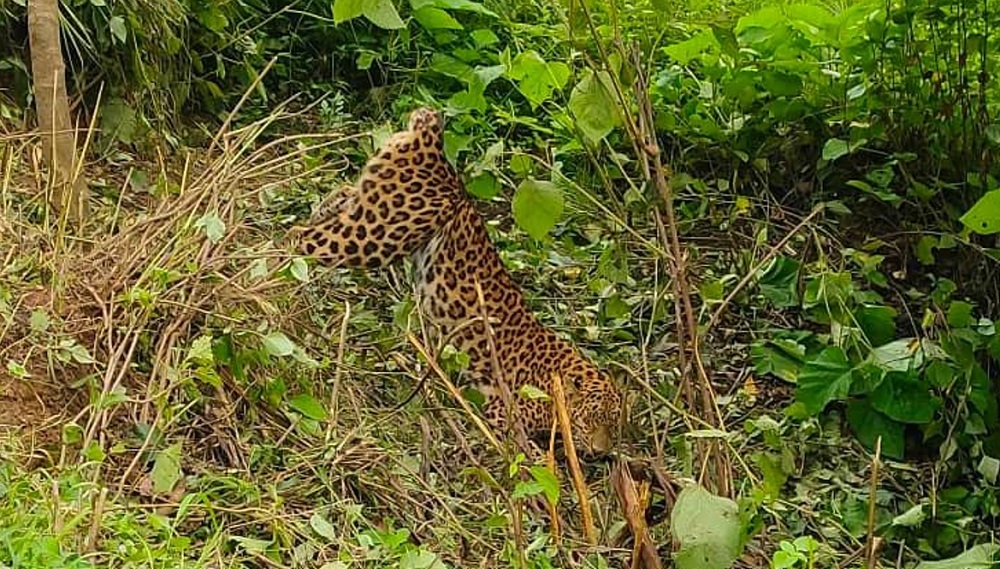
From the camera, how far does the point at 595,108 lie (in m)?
2.64

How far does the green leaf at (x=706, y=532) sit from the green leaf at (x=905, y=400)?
6.52ft

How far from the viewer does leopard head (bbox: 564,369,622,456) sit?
451 centimetres

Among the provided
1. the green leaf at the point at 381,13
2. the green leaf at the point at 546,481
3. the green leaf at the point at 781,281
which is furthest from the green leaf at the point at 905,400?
the green leaf at the point at 381,13

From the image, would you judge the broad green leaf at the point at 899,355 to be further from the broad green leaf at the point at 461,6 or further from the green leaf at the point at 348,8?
the broad green leaf at the point at 461,6

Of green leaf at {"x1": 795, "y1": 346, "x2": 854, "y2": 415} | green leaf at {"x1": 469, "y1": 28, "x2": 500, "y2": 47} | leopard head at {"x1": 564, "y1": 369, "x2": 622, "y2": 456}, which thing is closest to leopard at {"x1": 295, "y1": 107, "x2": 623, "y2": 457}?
leopard head at {"x1": 564, "y1": 369, "x2": 622, "y2": 456}

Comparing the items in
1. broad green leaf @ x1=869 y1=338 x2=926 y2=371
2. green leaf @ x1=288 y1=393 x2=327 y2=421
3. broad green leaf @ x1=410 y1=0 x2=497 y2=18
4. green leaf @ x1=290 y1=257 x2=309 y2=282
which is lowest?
broad green leaf @ x1=869 y1=338 x2=926 y2=371

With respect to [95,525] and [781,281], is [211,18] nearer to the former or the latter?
[781,281]

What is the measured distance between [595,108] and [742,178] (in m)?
3.59

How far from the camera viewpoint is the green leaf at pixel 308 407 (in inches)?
143

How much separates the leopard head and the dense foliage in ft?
0.48

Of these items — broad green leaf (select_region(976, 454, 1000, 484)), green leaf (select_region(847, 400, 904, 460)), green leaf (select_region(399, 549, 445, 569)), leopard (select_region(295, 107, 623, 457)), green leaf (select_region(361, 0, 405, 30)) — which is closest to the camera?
green leaf (select_region(361, 0, 405, 30))

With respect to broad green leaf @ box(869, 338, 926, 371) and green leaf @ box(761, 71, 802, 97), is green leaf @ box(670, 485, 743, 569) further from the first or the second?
green leaf @ box(761, 71, 802, 97)

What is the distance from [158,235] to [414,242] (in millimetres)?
1238

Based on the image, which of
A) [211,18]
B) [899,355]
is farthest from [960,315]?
[211,18]
